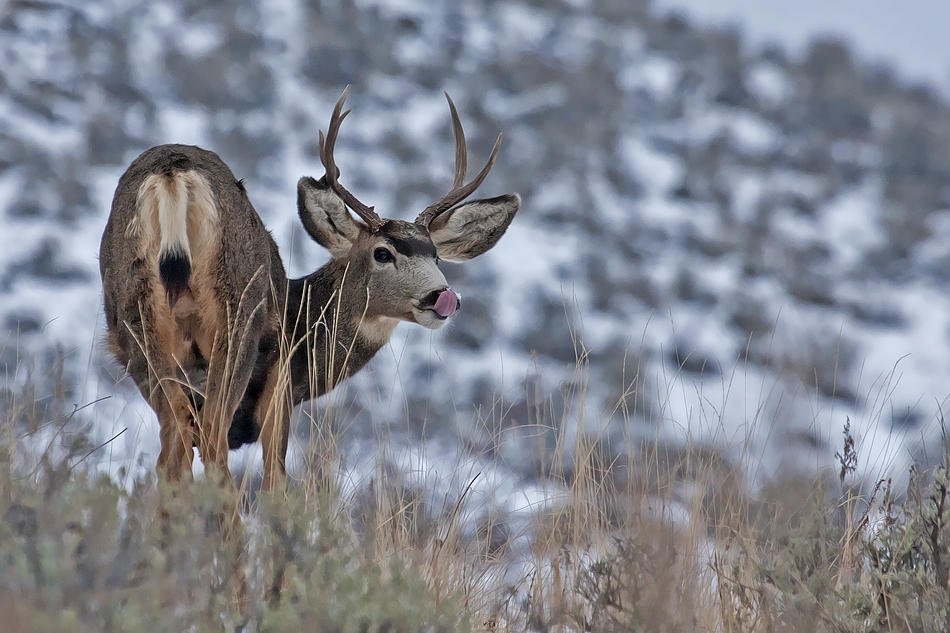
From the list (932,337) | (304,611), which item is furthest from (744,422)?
(932,337)

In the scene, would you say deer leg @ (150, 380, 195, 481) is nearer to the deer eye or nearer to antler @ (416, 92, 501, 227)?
the deer eye

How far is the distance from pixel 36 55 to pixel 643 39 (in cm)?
2590

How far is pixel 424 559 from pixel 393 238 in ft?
6.44

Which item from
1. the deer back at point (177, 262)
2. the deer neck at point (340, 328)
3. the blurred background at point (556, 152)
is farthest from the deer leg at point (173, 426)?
the blurred background at point (556, 152)

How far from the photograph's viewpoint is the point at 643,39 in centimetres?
5338

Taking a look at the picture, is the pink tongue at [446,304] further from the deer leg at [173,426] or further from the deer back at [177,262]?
the deer leg at [173,426]

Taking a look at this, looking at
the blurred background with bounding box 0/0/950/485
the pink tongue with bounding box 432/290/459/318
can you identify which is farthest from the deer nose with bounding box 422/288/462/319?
the blurred background with bounding box 0/0/950/485

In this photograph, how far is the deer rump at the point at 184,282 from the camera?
14.5ft

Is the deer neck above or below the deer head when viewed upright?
below

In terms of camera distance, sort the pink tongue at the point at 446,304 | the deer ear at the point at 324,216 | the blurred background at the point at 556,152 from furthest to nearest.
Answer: the blurred background at the point at 556,152
the deer ear at the point at 324,216
the pink tongue at the point at 446,304

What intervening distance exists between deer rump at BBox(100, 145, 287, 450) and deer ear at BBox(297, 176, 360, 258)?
83cm

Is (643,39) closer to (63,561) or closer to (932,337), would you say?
(932,337)

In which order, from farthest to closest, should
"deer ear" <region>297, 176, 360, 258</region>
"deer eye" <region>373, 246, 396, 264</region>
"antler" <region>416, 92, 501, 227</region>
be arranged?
"antler" <region>416, 92, 501, 227</region> < "deer ear" <region>297, 176, 360, 258</region> < "deer eye" <region>373, 246, 396, 264</region>

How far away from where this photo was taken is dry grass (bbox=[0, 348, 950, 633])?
2.64 m
